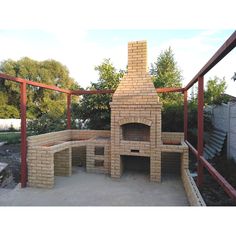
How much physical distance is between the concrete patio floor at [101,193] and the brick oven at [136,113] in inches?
17.8

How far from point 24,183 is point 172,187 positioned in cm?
355

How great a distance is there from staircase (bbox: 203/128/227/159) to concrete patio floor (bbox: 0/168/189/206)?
2.08 metres

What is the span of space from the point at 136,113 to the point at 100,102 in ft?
12.8

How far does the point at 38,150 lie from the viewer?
5.44 metres

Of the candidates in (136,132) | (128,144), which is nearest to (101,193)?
(128,144)

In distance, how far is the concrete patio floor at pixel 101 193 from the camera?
4.50m

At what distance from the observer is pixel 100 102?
980cm

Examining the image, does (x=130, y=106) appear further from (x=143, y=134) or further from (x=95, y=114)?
(x=95, y=114)

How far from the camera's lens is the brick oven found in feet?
19.5

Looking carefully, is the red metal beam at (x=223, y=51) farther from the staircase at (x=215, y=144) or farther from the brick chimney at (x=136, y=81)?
the staircase at (x=215, y=144)

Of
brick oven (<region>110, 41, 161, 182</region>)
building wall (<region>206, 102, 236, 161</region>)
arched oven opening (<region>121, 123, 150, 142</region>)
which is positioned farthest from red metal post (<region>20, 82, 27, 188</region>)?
building wall (<region>206, 102, 236, 161</region>)

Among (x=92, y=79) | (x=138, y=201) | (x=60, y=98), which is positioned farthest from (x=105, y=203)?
(x=60, y=98)

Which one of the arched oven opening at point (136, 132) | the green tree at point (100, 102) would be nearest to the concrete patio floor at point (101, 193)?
the arched oven opening at point (136, 132)
